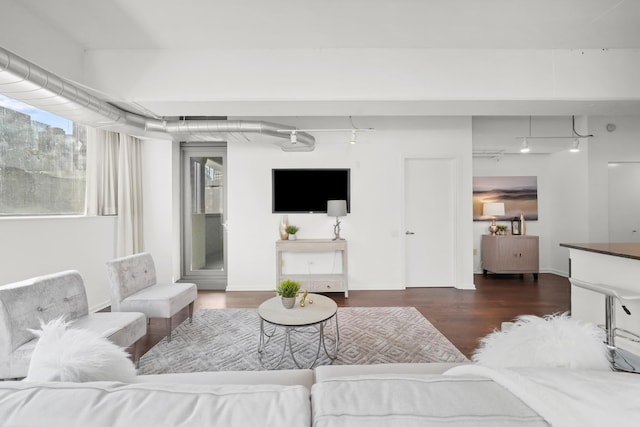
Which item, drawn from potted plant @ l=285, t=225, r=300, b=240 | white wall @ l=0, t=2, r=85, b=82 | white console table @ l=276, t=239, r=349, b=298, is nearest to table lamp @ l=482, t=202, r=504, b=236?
white console table @ l=276, t=239, r=349, b=298

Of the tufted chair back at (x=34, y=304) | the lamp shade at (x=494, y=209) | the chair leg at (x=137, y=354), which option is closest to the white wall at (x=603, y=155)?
the lamp shade at (x=494, y=209)

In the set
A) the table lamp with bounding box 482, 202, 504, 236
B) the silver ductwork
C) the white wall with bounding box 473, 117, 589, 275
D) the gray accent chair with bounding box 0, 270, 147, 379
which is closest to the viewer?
the gray accent chair with bounding box 0, 270, 147, 379

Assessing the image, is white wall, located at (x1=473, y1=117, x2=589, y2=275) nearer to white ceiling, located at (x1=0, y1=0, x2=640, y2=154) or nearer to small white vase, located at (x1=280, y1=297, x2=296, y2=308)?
white ceiling, located at (x1=0, y1=0, x2=640, y2=154)

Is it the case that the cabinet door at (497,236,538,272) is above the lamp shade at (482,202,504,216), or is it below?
below

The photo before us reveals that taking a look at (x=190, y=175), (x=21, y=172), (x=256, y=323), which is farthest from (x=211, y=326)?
(x=190, y=175)

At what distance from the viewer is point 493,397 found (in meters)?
0.70

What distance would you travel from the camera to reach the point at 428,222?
15.1 ft

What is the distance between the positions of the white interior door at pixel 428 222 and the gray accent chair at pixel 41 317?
3.85 meters

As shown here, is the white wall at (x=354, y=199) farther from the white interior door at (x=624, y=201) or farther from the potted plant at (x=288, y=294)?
the white interior door at (x=624, y=201)

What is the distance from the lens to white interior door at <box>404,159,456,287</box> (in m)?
4.58

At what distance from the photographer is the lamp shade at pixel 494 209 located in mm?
5316

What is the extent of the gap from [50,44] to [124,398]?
10.3 feet

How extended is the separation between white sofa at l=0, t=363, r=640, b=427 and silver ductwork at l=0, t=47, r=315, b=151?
225 cm

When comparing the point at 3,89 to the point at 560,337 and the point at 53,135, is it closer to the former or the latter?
the point at 53,135
